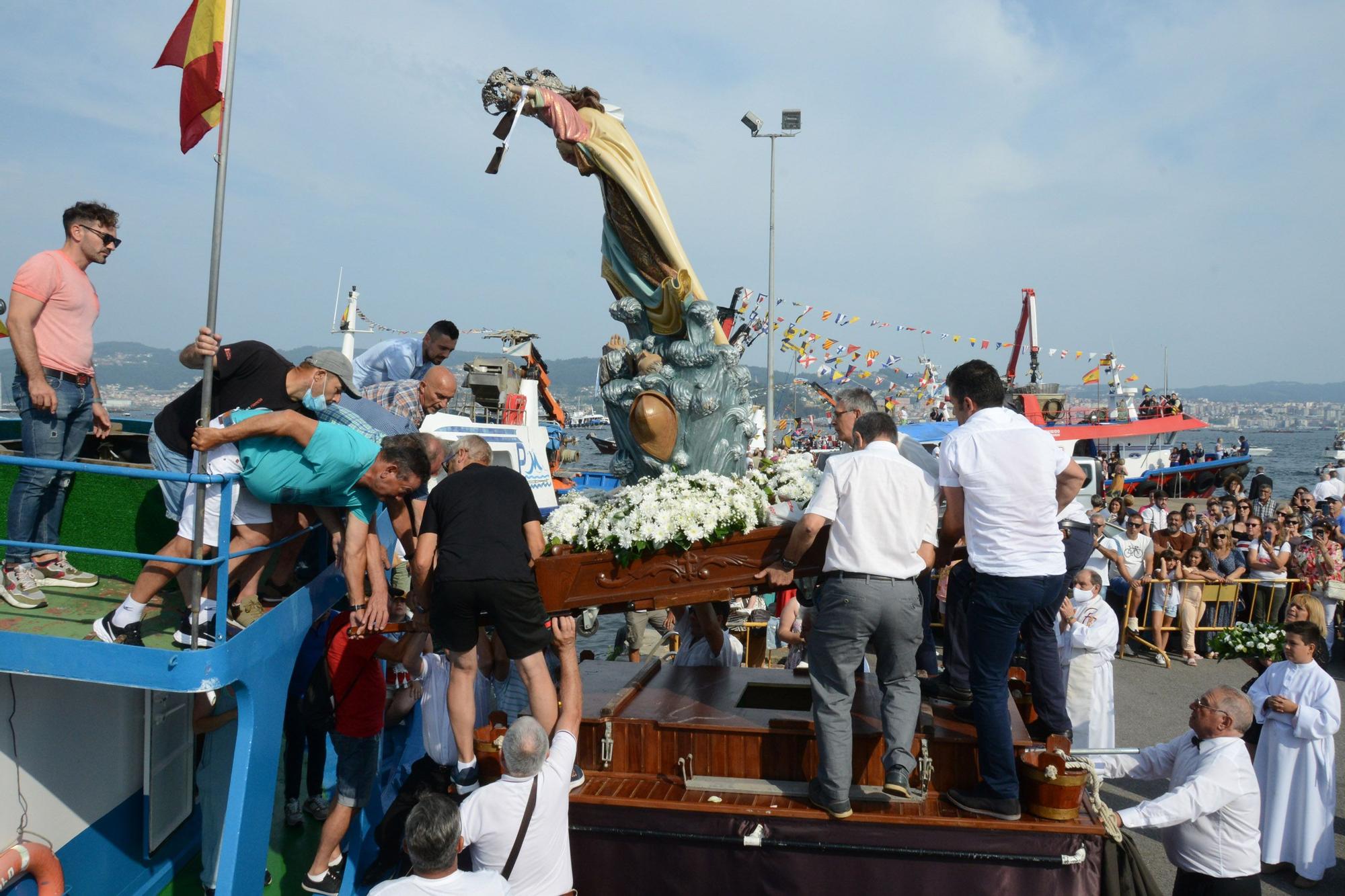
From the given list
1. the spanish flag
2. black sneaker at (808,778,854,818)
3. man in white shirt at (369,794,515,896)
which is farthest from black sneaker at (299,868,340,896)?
the spanish flag

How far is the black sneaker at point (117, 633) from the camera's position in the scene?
171 inches

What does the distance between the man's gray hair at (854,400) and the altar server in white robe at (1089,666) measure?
11.0 feet

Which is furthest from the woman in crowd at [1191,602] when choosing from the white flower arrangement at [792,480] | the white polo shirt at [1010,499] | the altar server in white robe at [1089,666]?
the white polo shirt at [1010,499]

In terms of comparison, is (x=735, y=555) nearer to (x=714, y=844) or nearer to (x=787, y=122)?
(x=714, y=844)

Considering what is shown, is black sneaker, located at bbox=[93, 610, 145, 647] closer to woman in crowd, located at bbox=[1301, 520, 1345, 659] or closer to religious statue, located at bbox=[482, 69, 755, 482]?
religious statue, located at bbox=[482, 69, 755, 482]

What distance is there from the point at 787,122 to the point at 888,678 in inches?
728

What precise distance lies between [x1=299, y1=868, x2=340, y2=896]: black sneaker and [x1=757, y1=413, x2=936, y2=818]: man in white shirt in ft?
9.16

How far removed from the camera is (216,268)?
14.6ft

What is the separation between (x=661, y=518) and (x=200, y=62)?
3477 mm

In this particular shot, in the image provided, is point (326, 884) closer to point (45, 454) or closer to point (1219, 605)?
point (45, 454)

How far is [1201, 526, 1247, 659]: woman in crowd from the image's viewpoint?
11.4 m

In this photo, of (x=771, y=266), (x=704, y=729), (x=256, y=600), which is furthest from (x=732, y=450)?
(x=771, y=266)

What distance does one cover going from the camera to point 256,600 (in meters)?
4.86

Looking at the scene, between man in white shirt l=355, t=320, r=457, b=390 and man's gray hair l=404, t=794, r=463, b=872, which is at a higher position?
man in white shirt l=355, t=320, r=457, b=390
